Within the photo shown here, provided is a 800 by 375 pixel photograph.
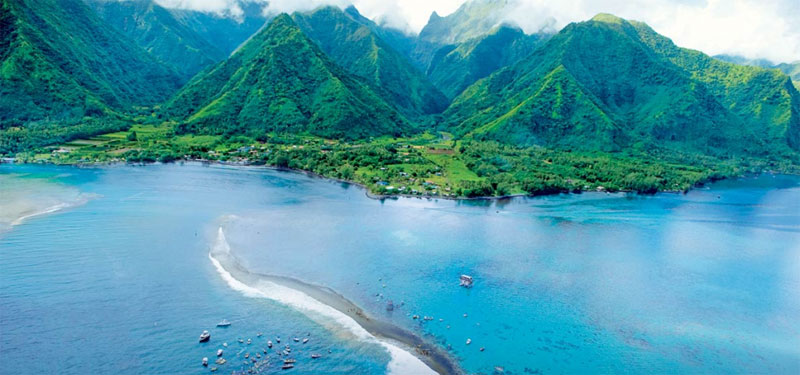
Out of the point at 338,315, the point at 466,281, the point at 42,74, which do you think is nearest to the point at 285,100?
the point at 42,74

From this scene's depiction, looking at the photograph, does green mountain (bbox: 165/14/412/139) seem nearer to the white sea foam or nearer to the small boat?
the white sea foam

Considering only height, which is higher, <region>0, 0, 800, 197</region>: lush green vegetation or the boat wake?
<region>0, 0, 800, 197</region>: lush green vegetation

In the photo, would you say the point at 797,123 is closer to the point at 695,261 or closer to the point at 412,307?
the point at 695,261

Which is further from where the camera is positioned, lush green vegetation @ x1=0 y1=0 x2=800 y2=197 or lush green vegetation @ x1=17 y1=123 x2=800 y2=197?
lush green vegetation @ x1=0 y1=0 x2=800 y2=197

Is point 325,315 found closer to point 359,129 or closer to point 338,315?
point 338,315

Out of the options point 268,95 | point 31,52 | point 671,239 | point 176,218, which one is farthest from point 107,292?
point 31,52

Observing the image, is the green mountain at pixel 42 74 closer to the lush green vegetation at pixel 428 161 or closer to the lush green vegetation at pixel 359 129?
the lush green vegetation at pixel 359 129

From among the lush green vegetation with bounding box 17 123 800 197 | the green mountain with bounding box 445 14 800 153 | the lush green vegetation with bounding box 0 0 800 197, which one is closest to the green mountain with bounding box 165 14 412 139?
the lush green vegetation with bounding box 0 0 800 197
